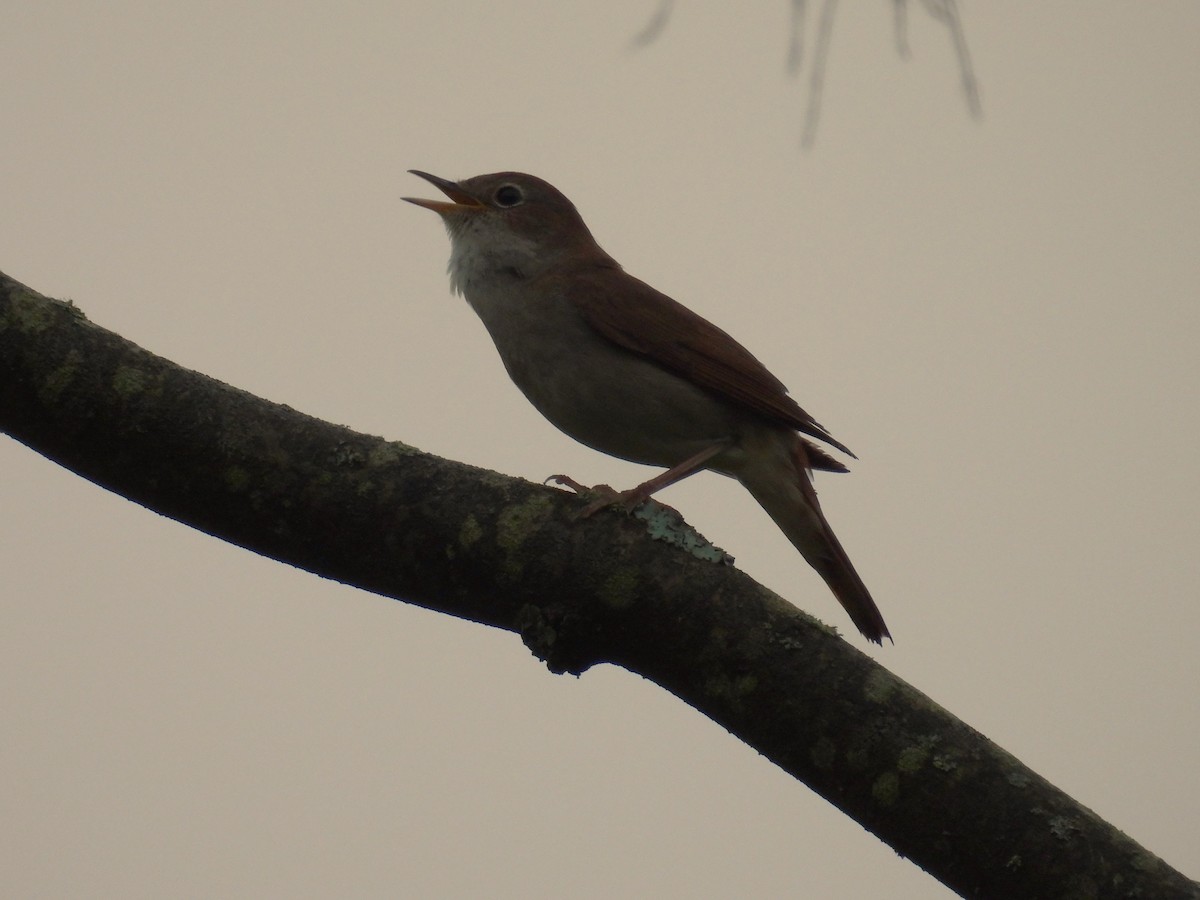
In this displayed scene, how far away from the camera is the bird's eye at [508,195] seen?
5.54 meters

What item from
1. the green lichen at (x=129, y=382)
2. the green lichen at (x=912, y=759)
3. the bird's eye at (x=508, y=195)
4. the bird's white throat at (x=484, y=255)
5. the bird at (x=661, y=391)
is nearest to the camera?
the green lichen at (x=912, y=759)

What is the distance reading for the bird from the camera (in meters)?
4.52

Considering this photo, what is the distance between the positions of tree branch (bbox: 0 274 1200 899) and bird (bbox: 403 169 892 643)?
1.52 metres

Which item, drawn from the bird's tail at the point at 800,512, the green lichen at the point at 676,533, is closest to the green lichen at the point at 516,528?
the green lichen at the point at 676,533

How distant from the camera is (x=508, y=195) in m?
5.56

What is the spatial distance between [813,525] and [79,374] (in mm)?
2863

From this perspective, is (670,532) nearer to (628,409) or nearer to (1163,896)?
(1163,896)

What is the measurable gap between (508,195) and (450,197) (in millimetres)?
289

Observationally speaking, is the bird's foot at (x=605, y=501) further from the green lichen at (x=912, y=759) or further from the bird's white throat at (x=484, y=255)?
the bird's white throat at (x=484, y=255)

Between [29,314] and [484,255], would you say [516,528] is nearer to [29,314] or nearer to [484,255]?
[29,314]

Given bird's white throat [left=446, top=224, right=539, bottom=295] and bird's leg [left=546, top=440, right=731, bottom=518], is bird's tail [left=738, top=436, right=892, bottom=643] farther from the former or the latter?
bird's white throat [left=446, top=224, right=539, bottom=295]

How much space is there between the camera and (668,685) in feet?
8.80

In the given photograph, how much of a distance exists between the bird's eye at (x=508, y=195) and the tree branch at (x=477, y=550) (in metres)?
2.95

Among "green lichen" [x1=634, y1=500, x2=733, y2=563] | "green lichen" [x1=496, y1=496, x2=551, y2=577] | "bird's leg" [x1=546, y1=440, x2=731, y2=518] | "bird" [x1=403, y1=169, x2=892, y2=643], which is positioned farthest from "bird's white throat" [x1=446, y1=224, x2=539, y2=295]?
"green lichen" [x1=496, y1=496, x2=551, y2=577]
